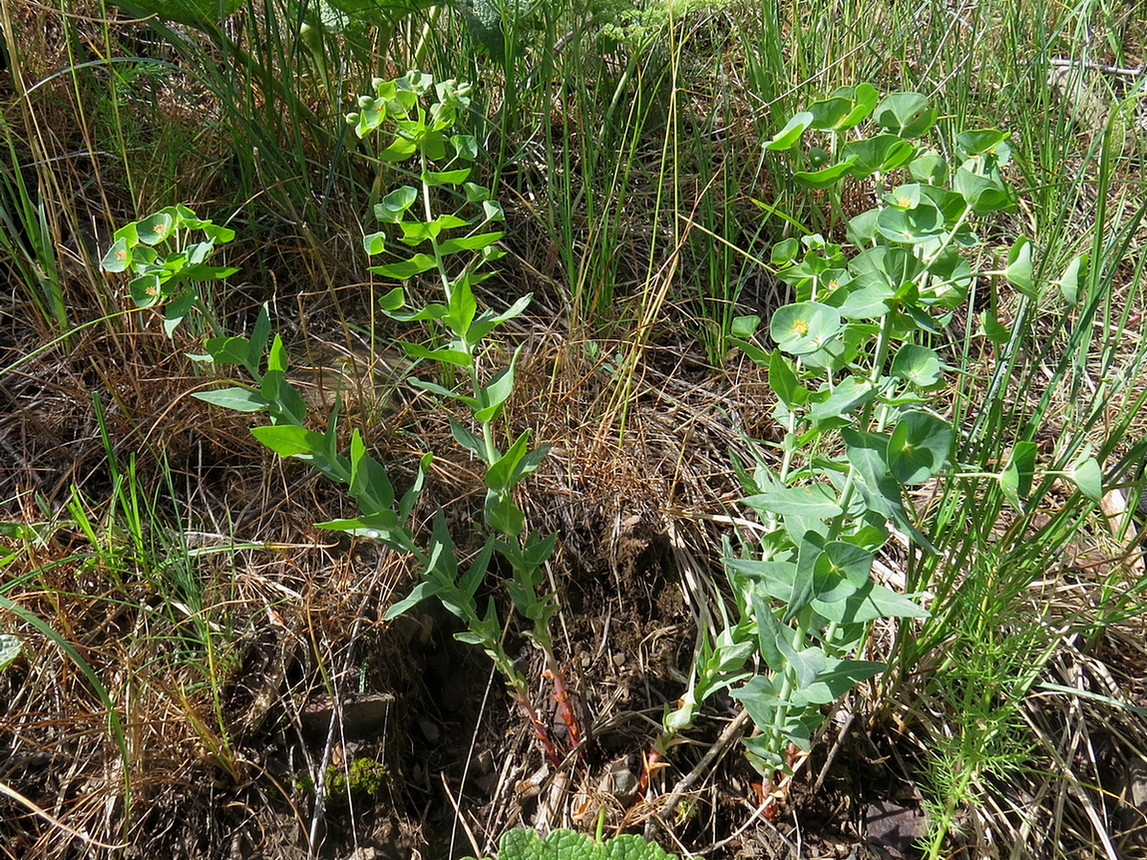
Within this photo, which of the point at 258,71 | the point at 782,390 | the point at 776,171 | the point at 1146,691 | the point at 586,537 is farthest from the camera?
the point at 776,171

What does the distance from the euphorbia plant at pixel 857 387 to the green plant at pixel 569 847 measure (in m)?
0.22

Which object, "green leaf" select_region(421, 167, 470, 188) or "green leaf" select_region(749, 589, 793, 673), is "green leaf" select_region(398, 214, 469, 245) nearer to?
"green leaf" select_region(421, 167, 470, 188)

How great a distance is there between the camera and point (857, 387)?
3.18 feet

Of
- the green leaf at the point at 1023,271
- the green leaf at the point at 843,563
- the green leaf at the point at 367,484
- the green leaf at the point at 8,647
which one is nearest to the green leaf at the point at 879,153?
the green leaf at the point at 1023,271

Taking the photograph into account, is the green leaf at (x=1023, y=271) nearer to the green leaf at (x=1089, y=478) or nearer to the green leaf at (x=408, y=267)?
the green leaf at (x=1089, y=478)

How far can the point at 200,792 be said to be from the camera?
132cm

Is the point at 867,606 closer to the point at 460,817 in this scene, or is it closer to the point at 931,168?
the point at 931,168

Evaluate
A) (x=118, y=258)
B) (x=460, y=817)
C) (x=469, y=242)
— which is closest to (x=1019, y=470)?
(x=469, y=242)

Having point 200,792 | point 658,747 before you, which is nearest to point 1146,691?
point 658,747

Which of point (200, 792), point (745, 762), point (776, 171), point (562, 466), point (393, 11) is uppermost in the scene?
point (393, 11)

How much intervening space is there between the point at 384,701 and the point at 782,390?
2.83 feet

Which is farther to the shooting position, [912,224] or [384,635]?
[384,635]

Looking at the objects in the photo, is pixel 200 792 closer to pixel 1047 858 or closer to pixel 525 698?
pixel 525 698

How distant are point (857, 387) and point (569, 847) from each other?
0.76m
